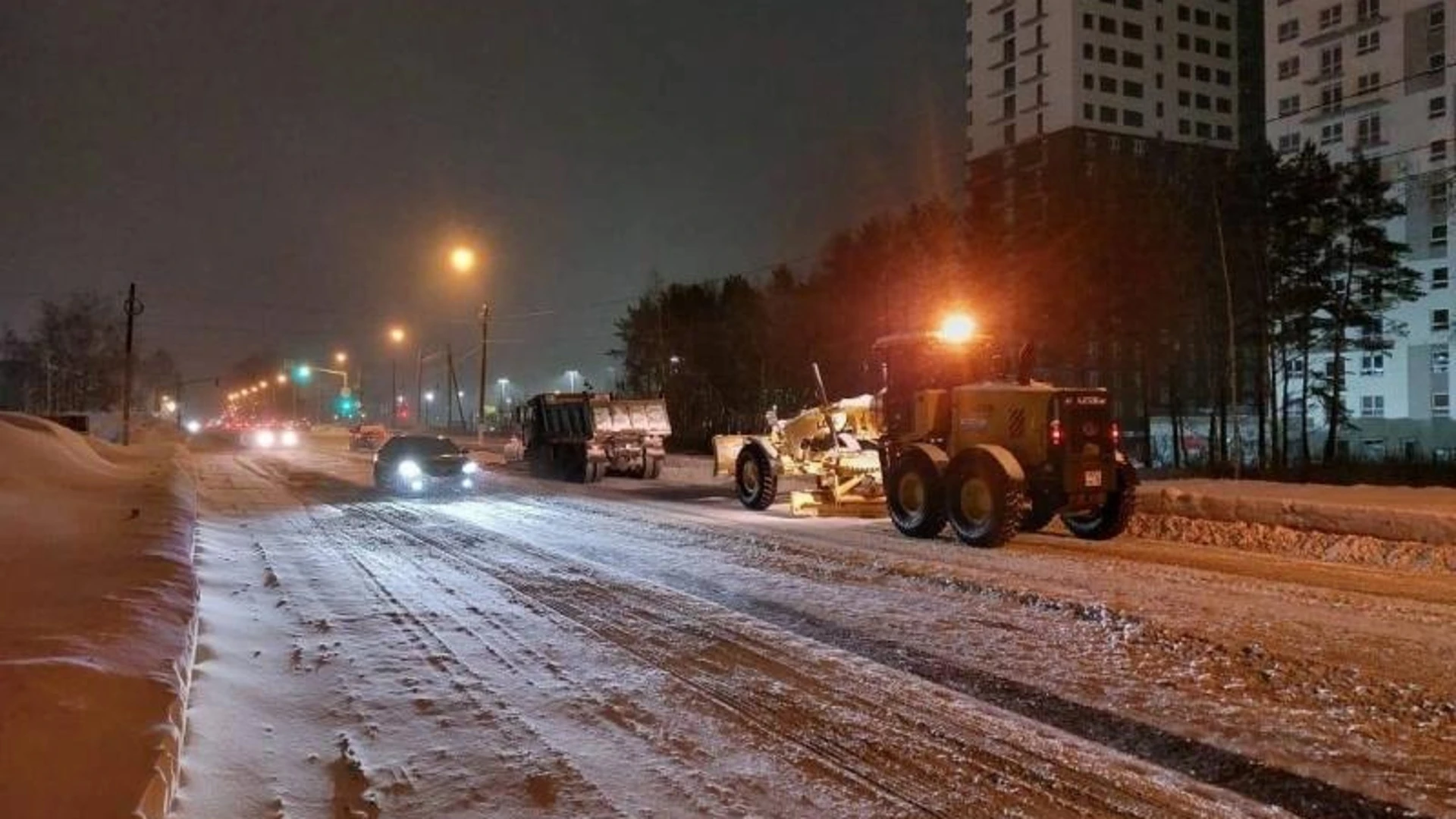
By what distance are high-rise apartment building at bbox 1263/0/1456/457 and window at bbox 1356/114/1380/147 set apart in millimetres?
66

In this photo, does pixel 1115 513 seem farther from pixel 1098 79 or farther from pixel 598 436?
pixel 1098 79

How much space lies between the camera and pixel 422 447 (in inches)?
1070

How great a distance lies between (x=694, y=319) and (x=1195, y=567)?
64315 millimetres

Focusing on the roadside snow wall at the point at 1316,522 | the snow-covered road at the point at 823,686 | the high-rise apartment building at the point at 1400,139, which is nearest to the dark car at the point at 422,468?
the snow-covered road at the point at 823,686

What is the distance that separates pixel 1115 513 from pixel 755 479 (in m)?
7.23

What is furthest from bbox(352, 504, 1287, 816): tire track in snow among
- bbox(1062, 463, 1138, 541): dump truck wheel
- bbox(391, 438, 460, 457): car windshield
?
bbox(391, 438, 460, 457): car windshield

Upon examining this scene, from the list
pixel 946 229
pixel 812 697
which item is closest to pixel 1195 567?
pixel 812 697

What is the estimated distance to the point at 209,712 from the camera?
7062 mm

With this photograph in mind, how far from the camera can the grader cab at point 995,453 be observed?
15.6m

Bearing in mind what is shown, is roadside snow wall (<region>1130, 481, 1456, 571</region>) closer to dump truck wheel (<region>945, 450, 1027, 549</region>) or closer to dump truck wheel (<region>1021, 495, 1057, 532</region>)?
dump truck wheel (<region>1021, 495, 1057, 532</region>)

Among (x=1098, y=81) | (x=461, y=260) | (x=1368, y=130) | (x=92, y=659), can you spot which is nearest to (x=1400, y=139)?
(x=1368, y=130)

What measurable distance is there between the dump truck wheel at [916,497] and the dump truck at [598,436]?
15.1m

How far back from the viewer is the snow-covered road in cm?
568

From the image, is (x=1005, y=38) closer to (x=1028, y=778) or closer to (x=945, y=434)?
(x=945, y=434)
